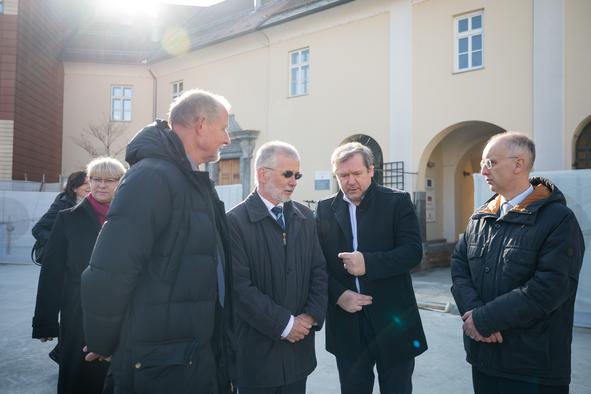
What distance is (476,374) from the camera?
2.74 metres

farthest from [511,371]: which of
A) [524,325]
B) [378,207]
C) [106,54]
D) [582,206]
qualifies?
[106,54]

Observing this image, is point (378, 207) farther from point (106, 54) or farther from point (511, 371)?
point (106, 54)

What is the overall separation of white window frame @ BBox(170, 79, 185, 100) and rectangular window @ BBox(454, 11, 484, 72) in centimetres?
1028

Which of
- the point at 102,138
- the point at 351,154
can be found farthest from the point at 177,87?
the point at 351,154

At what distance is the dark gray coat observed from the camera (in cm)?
258

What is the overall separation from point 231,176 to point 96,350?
47.2 feet

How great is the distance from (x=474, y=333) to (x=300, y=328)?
0.95 meters

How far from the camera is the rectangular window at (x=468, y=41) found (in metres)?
11.0

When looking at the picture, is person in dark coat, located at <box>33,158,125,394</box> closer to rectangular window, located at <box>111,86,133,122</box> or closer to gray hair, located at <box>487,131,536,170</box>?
gray hair, located at <box>487,131,536,170</box>

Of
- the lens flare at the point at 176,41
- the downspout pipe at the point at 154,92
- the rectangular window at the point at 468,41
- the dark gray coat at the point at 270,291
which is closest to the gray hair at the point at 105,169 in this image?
the dark gray coat at the point at 270,291

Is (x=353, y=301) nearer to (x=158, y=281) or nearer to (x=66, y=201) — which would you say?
(x=158, y=281)

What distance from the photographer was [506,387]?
8.44 ft

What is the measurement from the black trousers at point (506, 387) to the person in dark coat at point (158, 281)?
57.9 inches

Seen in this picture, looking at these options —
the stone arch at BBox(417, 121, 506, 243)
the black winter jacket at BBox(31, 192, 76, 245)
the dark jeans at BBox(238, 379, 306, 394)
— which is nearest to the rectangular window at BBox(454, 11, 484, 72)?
the stone arch at BBox(417, 121, 506, 243)
